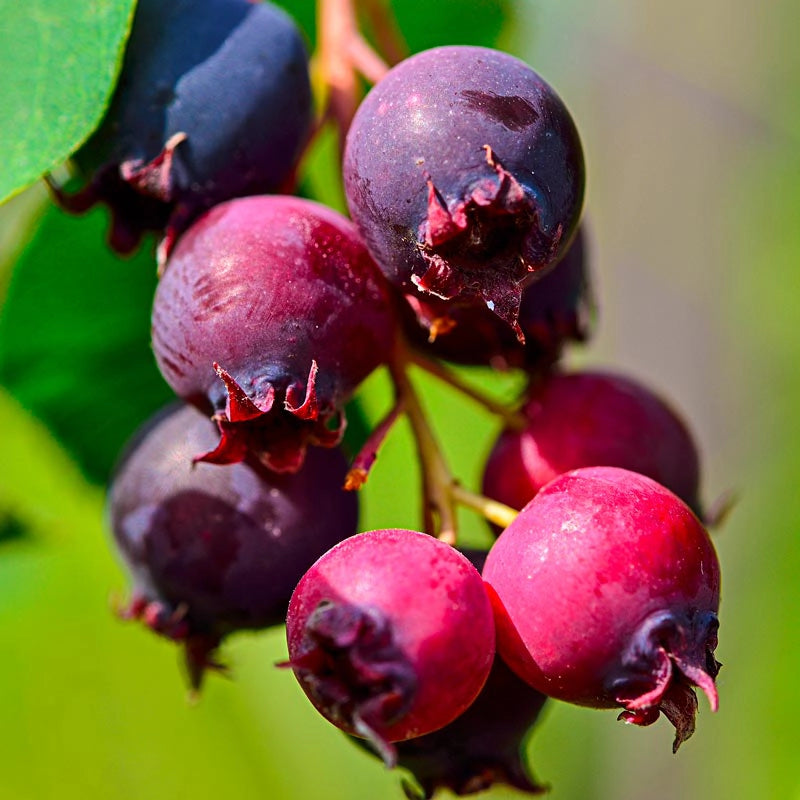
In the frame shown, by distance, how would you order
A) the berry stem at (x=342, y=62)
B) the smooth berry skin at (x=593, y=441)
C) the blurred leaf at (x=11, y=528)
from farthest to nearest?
the blurred leaf at (x=11, y=528) < the berry stem at (x=342, y=62) < the smooth berry skin at (x=593, y=441)

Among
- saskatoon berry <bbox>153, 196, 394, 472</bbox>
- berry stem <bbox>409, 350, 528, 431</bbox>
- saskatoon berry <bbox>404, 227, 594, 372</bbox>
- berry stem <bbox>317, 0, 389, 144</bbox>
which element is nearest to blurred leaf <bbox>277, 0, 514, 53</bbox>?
berry stem <bbox>317, 0, 389, 144</bbox>

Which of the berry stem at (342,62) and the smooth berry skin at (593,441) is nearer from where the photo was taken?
the smooth berry skin at (593,441)

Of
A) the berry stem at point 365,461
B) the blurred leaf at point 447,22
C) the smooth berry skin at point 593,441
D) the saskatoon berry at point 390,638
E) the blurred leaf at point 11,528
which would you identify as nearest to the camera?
the saskatoon berry at point 390,638

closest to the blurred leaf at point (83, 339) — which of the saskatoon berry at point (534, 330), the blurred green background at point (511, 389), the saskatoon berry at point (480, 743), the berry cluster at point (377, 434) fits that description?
the blurred green background at point (511, 389)

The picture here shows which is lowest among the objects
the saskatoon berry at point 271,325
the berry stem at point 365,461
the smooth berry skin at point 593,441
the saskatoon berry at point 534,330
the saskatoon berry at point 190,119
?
the smooth berry skin at point 593,441

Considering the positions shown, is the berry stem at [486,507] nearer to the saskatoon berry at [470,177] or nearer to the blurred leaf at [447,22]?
the saskatoon berry at [470,177]

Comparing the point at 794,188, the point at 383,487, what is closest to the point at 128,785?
the point at 383,487
